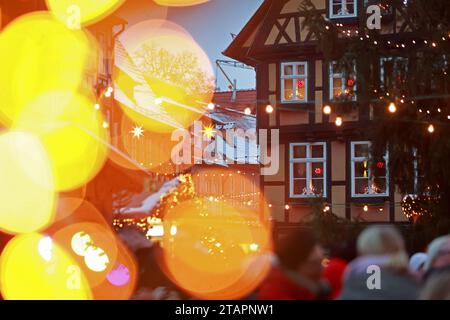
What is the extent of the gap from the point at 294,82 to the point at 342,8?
215cm

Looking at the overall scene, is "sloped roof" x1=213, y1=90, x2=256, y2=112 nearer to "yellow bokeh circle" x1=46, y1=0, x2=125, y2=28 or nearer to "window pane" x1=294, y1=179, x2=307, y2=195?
"yellow bokeh circle" x1=46, y1=0, x2=125, y2=28

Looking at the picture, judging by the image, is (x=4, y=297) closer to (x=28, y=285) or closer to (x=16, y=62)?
(x=28, y=285)

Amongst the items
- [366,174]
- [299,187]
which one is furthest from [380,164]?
[299,187]

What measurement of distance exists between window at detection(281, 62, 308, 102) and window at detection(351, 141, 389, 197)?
1.09 meters

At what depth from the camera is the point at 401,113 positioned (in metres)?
7.91

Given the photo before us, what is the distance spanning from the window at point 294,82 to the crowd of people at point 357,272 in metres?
6.71

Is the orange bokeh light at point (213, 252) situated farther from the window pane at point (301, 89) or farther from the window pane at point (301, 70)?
the window pane at point (301, 70)

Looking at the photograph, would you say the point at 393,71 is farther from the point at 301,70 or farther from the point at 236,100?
the point at 301,70

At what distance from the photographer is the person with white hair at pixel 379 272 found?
183 inches

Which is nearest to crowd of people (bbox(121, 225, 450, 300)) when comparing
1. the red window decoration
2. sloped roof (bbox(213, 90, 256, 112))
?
the red window decoration

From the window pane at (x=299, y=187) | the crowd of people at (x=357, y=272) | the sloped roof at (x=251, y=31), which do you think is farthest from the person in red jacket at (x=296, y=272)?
the sloped roof at (x=251, y=31)

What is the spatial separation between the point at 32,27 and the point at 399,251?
420 cm

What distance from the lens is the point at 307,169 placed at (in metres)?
11.9

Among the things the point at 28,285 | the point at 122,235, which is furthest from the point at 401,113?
the point at 28,285
